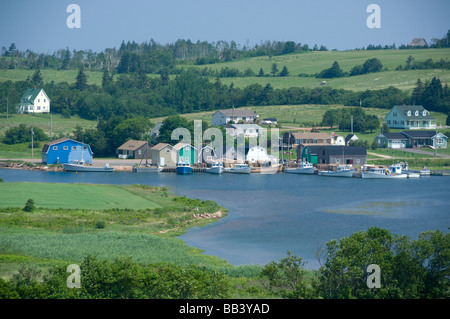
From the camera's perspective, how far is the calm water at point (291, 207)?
31.1 meters

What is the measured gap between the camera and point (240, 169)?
214 feet

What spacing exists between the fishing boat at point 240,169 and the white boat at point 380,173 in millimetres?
11482

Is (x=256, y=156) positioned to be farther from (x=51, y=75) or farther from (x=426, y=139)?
(x=51, y=75)

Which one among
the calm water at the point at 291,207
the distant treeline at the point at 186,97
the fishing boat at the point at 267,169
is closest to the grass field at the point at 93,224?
the calm water at the point at 291,207

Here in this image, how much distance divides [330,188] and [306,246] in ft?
78.2

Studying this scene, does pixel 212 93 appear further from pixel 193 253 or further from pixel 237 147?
pixel 193 253

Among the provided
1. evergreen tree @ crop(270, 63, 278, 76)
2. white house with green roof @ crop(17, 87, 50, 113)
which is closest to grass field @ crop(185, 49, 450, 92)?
evergreen tree @ crop(270, 63, 278, 76)

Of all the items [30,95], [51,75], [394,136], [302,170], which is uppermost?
[51,75]

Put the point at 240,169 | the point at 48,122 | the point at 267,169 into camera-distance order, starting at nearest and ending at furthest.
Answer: the point at 240,169 → the point at 267,169 → the point at 48,122

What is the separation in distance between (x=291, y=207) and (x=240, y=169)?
23.1 metres

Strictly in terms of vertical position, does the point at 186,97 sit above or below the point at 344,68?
below

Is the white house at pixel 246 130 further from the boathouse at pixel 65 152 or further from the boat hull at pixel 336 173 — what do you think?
the boathouse at pixel 65 152

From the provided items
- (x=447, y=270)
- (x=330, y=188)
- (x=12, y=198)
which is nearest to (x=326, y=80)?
(x=330, y=188)

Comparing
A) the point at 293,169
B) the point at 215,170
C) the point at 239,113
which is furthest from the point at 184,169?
the point at 239,113
